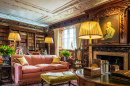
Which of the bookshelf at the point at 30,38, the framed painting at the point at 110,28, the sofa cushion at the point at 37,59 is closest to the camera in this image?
the framed painting at the point at 110,28

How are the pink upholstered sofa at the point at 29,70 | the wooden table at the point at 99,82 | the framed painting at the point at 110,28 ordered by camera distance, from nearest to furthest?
the wooden table at the point at 99,82 < the pink upholstered sofa at the point at 29,70 < the framed painting at the point at 110,28

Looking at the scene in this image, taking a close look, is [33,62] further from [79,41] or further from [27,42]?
[27,42]

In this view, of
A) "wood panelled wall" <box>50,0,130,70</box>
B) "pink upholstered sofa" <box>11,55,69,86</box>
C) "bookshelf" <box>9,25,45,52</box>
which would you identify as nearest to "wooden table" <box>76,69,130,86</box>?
"pink upholstered sofa" <box>11,55,69,86</box>

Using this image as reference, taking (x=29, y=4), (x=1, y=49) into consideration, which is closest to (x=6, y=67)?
(x=1, y=49)

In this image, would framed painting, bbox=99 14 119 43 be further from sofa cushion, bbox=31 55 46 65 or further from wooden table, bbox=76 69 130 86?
wooden table, bbox=76 69 130 86

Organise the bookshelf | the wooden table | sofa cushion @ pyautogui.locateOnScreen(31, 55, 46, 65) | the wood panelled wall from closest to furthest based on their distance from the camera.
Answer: the wooden table, the wood panelled wall, sofa cushion @ pyautogui.locateOnScreen(31, 55, 46, 65), the bookshelf

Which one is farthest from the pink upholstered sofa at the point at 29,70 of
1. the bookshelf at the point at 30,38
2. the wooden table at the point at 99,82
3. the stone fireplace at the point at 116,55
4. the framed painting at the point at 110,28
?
the bookshelf at the point at 30,38

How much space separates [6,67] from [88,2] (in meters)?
3.77

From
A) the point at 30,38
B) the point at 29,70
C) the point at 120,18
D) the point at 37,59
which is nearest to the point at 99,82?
the point at 29,70

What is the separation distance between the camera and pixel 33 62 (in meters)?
4.16

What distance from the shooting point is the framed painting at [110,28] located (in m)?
3.90

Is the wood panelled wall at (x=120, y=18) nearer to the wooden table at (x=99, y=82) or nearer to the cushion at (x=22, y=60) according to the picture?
the wooden table at (x=99, y=82)

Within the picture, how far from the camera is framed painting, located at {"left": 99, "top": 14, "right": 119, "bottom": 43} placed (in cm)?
390

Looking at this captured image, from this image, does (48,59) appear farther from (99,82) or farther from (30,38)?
(99,82)
